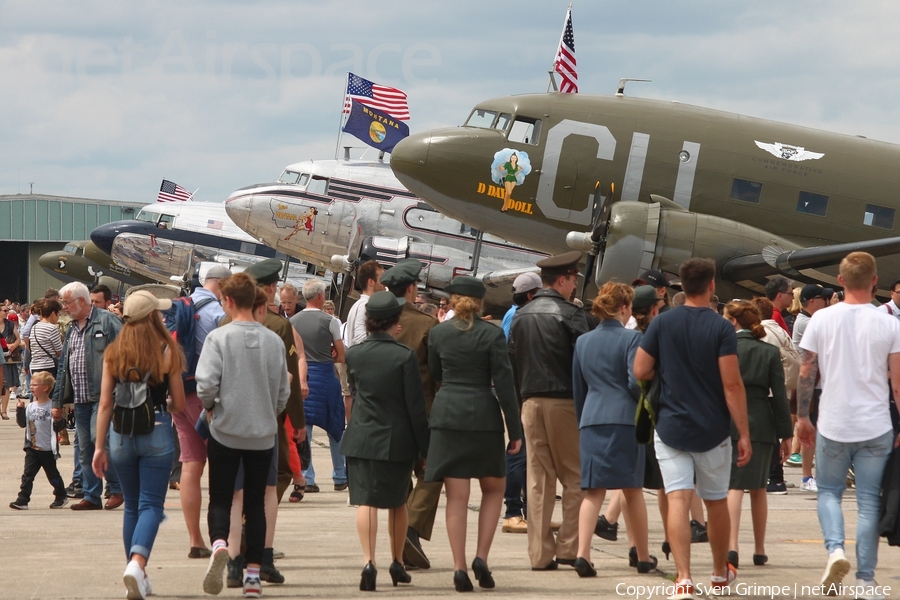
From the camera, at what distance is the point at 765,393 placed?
23.9 ft

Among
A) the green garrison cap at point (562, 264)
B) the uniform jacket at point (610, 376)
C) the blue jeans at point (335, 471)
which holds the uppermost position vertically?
the green garrison cap at point (562, 264)

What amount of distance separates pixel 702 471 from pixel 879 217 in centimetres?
1412

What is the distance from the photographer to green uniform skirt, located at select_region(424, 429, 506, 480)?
6.30 metres

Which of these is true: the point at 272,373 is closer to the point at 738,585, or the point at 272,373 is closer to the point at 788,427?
the point at 738,585

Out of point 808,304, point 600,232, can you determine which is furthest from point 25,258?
point 808,304

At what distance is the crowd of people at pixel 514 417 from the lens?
5848 millimetres

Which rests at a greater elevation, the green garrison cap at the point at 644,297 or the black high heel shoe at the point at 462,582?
the green garrison cap at the point at 644,297

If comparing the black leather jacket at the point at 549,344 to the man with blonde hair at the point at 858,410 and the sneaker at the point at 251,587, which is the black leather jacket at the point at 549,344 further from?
the sneaker at the point at 251,587

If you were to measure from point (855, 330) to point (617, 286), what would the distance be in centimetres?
147

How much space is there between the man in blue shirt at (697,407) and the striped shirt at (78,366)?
5.18 m

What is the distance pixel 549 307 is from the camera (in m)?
7.08

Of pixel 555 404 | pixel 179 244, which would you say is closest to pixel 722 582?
pixel 555 404

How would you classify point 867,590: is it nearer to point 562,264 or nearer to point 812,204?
point 562,264

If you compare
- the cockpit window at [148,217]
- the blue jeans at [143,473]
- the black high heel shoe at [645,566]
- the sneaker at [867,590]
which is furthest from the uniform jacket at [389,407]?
the cockpit window at [148,217]
